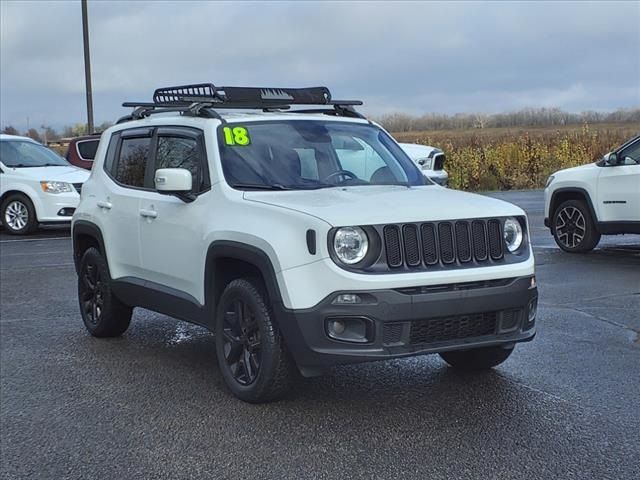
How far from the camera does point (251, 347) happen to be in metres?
5.36

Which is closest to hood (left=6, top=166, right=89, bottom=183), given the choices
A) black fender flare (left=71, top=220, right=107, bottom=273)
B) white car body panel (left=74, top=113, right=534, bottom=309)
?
black fender flare (left=71, top=220, right=107, bottom=273)

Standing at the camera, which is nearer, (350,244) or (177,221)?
(350,244)

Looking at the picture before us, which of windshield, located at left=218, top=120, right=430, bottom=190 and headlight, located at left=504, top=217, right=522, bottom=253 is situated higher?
windshield, located at left=218, top=120, right=430, bottom=190

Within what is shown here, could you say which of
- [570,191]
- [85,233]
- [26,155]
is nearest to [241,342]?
[85,233]

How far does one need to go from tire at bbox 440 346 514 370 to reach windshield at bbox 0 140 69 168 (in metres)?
12.6

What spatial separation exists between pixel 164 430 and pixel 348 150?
2536mm

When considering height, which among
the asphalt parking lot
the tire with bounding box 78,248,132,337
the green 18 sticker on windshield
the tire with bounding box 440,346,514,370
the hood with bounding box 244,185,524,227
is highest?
the green 18 sticker on windshield

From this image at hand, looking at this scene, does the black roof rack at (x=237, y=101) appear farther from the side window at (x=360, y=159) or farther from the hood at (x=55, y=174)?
the hood at (x=55, y=174)

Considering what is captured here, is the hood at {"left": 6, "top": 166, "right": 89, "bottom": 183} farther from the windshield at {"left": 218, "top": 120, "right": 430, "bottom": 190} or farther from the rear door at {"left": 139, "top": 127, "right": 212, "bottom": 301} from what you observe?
the windshield at {"left": 218, "top": 120, "right": 430, "bottom": 190}

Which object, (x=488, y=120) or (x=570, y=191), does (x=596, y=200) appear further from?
(x=488, y=120)

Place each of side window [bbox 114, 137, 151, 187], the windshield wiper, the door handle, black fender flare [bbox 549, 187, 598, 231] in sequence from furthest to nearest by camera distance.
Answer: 1. black fender flare [bbox 549, 187, 598, 231]
2. side window [bbox 114, 137, 151, 187]
3. the door handle
4. the windshield wiper

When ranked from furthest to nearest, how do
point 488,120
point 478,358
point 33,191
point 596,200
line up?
point 488,120
point 33,191
point 596,200
point 478,358

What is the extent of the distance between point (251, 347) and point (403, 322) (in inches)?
41.9

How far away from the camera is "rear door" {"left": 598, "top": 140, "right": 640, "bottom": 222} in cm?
1114
